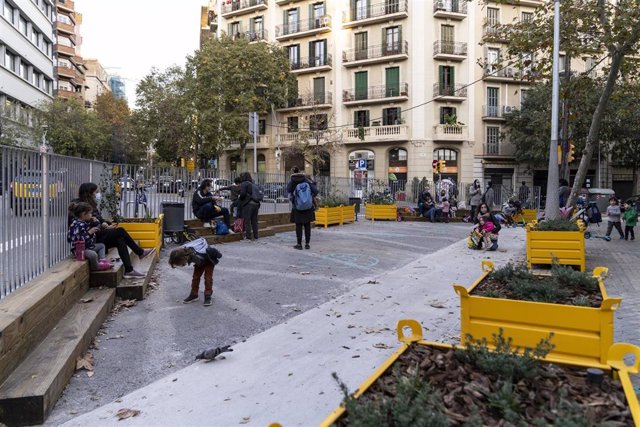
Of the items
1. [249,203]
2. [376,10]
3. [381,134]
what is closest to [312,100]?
[381,134]

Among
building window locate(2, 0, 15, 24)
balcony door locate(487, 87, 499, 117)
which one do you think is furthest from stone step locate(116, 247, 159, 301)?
building window locate(2, 0, 15, 24)

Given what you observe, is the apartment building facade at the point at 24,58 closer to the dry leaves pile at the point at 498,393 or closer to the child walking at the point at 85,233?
the child walking at the point at 85,233

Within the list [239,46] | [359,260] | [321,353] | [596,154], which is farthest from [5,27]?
[596,154]

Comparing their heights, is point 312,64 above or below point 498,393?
above

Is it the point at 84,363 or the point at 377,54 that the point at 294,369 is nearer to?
the point at 84,363

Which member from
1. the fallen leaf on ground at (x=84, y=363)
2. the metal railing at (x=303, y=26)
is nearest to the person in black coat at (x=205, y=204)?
the fallen leaf on ground at (x=84, y=363)

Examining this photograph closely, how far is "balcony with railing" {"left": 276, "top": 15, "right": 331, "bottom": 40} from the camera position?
1667 inches

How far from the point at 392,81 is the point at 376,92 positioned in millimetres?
1492

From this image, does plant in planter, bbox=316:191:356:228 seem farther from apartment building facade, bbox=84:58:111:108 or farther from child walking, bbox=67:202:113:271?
apartment building facade, bbox=84:58:111:108

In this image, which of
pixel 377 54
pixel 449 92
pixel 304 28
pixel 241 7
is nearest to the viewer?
pixel 449 92

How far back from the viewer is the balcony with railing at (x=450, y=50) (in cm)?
3838

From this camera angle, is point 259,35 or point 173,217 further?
point 259,35

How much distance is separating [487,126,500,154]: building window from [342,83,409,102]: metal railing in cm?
749

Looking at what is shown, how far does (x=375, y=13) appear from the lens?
40312mm
